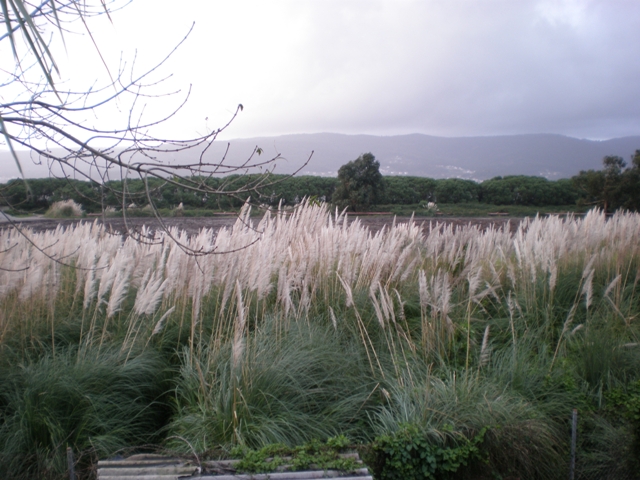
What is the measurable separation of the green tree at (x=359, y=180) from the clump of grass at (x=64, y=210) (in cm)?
785

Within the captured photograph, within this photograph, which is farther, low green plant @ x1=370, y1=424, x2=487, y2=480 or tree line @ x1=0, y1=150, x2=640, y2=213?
tree line @ x1=0, y1=150, x2=640, y2=213

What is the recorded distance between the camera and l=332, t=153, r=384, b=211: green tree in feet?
48.0

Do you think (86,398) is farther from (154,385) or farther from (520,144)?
(520,144)

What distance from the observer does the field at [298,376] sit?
2.32 metres

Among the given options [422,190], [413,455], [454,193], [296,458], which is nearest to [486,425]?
[413,455]

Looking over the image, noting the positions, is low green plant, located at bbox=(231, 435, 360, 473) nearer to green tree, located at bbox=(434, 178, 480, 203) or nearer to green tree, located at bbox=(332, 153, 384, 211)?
green tree, located at bbox=(332, 153, 384, 211)

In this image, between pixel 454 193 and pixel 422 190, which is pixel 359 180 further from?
pixel 454 193

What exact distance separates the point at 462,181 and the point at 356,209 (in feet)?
20.4

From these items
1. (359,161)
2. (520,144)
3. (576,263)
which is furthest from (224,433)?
(520,144)

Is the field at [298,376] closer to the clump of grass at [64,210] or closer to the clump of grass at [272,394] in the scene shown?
the clump of grass at [272,394]

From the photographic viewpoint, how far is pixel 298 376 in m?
2.71

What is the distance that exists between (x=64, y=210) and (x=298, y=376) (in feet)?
38.8

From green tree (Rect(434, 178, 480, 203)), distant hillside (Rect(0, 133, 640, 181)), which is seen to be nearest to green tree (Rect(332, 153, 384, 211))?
green tree (Rect(434, 178, 480, 203))

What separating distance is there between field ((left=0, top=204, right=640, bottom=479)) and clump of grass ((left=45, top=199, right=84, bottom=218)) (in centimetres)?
894
